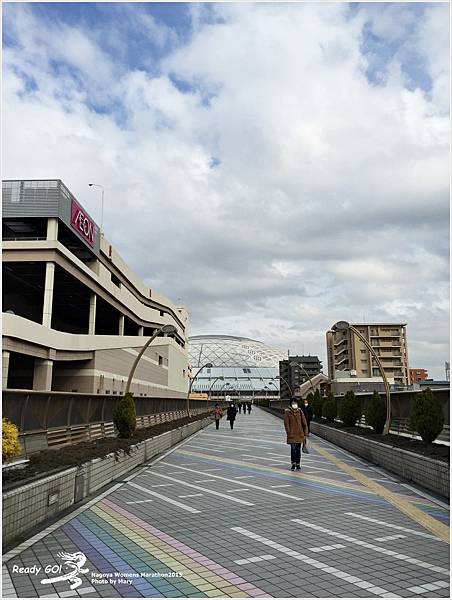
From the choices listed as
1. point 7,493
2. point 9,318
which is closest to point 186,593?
point 7,493

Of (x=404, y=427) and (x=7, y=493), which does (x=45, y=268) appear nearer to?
(x=404, y=427)

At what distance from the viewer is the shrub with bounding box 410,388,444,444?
1202 cm

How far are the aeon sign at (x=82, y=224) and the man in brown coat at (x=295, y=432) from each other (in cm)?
3068

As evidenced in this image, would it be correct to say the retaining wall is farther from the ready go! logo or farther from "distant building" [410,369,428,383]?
"distant building" [410,369,428,383]

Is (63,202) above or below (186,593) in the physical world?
above

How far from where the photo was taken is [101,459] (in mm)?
10414

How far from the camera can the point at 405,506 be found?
27.7 ft

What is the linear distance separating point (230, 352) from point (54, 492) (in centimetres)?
15330

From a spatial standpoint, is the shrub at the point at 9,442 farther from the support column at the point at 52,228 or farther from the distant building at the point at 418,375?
the distant building at the point at 418,375

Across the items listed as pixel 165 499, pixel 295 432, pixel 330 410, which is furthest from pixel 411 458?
pixel 330 410

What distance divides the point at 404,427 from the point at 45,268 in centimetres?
2995

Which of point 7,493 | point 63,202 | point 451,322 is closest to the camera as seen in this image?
point 451,322

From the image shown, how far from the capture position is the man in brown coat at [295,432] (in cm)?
1260

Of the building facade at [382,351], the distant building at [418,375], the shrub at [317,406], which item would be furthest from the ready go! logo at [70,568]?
the distant building at [418,375]
